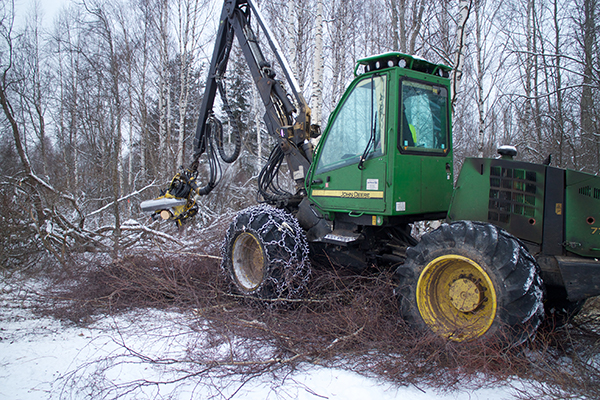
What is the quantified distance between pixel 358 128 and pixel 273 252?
5.43ft

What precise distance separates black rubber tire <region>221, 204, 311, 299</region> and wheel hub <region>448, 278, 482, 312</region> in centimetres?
167

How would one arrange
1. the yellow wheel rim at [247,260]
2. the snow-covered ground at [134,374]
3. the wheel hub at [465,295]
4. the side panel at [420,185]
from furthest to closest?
the yellow wheel rim at [247,260] → the side panel at [420,185] → the wheel hub at [465,295] → the snow-covered ground at [134,374]

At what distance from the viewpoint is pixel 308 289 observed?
4492 millimetres

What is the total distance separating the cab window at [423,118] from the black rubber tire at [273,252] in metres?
1.60

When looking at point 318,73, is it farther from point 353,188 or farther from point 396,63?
point 353,188

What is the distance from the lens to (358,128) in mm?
4172

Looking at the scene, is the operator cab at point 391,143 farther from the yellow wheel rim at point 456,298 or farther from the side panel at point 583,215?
the side panel at point 583,215

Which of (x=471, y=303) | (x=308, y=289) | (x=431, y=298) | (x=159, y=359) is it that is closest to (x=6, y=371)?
(x=159, y=359)

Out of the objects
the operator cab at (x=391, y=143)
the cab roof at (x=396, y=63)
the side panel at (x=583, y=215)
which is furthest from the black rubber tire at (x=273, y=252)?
Result: the side panel at (x=583, y=215)

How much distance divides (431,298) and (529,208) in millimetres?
1102

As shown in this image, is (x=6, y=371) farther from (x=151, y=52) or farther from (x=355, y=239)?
(x=151, y=52)

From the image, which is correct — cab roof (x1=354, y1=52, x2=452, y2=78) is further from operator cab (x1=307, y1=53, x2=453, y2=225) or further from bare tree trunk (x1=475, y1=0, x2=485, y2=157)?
bare tree trunk (x1=475, y1=0, x2=485, y2=157)

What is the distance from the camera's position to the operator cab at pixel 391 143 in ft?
12.6

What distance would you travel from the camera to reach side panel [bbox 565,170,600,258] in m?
3.01
